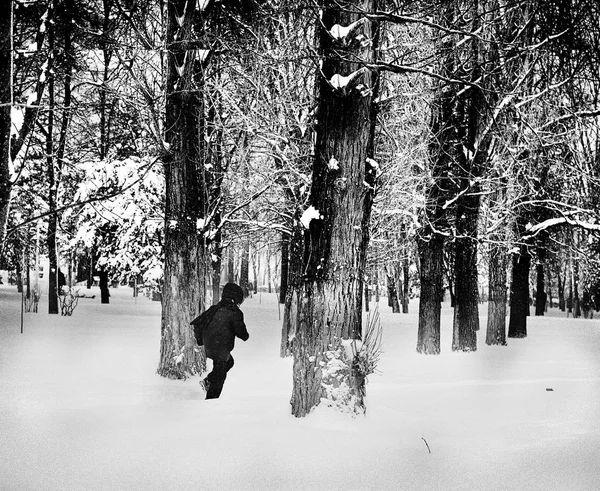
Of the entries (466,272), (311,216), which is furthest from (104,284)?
(311,216)

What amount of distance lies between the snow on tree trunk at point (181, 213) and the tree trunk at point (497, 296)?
9117mm

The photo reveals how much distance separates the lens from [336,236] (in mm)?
5934

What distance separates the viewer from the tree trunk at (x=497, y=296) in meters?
15.8

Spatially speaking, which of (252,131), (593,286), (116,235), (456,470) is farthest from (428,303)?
(593,286)

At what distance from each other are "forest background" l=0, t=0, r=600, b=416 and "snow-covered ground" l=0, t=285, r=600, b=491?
75 centimetres

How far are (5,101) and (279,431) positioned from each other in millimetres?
4854

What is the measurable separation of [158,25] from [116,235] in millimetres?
14263

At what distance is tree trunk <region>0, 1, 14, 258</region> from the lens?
6863mm

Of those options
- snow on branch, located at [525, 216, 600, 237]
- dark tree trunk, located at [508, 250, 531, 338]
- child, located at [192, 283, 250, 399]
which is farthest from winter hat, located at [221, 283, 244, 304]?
dark tree trunk, located at [508, 250, 531, 338]

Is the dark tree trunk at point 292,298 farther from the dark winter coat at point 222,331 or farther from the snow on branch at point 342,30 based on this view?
the snow on branch at point 342,30

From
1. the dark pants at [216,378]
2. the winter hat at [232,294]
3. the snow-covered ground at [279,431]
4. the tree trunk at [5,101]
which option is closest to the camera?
the snow-covered ground at [279,431]

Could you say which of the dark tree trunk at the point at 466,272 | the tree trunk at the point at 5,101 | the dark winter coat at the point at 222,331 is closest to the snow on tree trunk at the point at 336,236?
the dark winter coat at the point at 222,331

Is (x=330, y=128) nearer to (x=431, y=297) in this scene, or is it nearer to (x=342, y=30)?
(x=342, y=30)

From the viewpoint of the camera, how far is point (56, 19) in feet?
29.8
